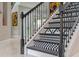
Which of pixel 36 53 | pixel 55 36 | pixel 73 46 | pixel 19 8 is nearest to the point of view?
pixel 73 46

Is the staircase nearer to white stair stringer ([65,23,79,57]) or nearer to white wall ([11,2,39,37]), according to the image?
white stair stringer ([65,23,79,57])

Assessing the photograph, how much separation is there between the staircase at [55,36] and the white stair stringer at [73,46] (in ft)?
0.21

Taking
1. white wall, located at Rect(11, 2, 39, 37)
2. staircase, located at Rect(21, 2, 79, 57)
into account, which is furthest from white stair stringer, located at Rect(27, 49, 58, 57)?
white wall, located at Rect(11, 2, 39, 37)

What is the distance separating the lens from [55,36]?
348cm

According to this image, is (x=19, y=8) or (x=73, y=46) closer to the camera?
(x=73, y=46)

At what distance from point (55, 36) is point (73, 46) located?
31.4 inches

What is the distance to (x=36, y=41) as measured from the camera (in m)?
3.55

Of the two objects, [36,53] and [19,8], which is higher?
[19,8]

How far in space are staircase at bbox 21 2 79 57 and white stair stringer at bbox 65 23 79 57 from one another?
6 centimetres

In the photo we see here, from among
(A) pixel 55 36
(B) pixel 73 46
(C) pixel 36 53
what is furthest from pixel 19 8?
(B) pixel 73 46

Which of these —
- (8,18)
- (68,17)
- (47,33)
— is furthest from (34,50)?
(8,18)

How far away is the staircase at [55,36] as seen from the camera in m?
2.60

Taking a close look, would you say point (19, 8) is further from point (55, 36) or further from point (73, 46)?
point (73, 46)

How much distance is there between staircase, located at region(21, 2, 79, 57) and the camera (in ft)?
8.54
